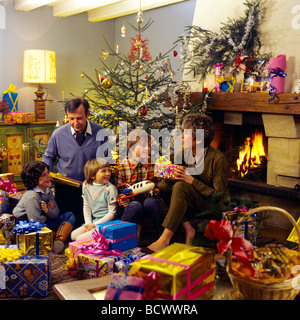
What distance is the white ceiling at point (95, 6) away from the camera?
4984 mm

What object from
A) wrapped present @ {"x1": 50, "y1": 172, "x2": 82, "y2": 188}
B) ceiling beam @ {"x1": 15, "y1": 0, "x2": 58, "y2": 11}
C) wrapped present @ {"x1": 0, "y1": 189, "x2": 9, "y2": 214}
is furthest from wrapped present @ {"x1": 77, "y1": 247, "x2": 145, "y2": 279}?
ceiling beam @ {"x1": 15, "y1": 0, "x2": 58, "y2": 11}

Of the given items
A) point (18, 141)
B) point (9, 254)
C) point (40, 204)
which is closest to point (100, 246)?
point (9, 254)

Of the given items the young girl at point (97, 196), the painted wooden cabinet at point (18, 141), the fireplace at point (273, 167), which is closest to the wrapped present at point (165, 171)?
the young girl at point (97, 196)

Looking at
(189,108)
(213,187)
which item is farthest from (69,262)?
(189,108)

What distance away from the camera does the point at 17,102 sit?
5293mm

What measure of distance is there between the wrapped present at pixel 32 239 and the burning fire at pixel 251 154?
2231mm

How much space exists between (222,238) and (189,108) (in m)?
2.67

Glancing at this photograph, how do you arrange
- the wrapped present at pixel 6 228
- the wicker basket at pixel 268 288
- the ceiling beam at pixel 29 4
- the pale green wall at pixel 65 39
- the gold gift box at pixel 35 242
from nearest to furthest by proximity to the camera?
the wicker basket at pixel 268 288 < the gold gift box at pixel 35 242 < the wrapped present at pixel 6 228 < the ceiling beam at pixel 29 4 < the pale green wall at pixel 65 39

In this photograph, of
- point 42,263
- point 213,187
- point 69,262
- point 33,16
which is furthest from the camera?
point 33,16

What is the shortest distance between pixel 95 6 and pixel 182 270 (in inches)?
176

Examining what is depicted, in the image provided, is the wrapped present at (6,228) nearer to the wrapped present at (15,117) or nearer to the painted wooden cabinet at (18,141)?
the painted wooden cabinet at (18,141)
